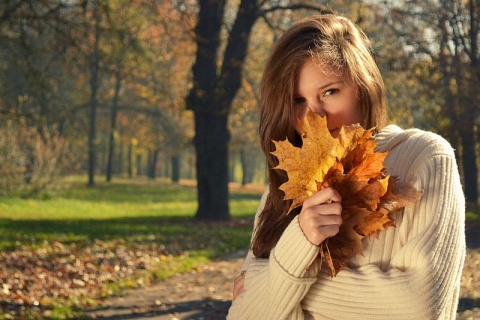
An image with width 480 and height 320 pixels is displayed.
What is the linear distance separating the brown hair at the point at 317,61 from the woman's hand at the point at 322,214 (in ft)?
1.46

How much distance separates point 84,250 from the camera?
12.4 metres

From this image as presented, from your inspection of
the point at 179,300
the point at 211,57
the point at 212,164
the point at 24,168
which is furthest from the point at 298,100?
the point at 24,168

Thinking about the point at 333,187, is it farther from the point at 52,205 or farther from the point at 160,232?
the point at 52,205

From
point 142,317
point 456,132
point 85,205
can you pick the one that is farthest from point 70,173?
point 142,317

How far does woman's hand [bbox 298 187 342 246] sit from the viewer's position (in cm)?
196

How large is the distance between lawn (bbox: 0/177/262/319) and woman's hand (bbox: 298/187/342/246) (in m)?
5.97

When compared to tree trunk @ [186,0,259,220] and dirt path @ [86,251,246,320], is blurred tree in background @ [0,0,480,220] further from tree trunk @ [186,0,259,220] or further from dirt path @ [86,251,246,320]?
dirt path @ [86,251,246,320]

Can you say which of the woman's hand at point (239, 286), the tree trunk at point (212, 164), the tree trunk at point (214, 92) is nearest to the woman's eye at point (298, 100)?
the woman's hand at point (239, 286)

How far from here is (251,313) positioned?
7.95 ft

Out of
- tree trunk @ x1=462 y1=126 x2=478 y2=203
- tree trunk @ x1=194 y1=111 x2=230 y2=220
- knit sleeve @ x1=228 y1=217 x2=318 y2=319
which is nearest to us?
knit sleeve @ x1=228 y1=217 x2=318 y2=319

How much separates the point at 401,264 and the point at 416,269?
7 cm

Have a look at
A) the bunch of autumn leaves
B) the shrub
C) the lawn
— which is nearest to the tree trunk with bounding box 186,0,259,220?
the lawn

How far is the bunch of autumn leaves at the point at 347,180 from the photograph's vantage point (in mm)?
1945

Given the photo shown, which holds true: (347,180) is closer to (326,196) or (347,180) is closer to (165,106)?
(326,196)
